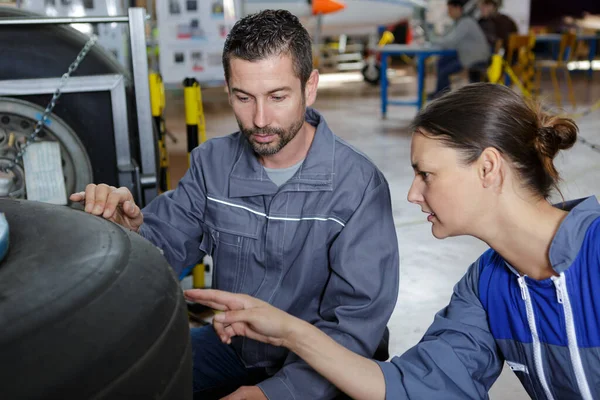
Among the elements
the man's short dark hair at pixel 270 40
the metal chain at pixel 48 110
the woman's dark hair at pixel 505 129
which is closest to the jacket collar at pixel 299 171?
the man's short dark hair at pixel 270 40

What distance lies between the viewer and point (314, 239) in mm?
1332

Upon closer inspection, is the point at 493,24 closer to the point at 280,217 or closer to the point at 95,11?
the point at 95,11

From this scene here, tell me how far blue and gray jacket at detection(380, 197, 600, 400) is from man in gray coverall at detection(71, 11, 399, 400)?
5.6 inches

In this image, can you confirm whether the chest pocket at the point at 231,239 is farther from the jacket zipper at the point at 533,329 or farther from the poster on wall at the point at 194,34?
the poster on wall at the point at 194,34

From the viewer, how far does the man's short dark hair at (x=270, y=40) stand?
4.27 ft

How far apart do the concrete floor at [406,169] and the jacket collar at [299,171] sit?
0.61 ft

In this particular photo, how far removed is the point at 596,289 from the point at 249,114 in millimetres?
740

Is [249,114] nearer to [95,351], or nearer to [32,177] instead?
[95,351]

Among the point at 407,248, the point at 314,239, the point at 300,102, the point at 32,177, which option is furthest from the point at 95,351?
the point at 407,248

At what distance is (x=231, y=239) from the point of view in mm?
1414

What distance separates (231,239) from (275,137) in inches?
10.0

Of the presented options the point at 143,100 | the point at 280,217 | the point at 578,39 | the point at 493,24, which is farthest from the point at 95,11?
the point at 578,39

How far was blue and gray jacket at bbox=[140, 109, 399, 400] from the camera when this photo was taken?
4.15 ft

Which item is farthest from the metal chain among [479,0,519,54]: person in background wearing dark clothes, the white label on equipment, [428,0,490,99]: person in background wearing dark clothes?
[479,0,519,54]: person in background wearing dark clothes
